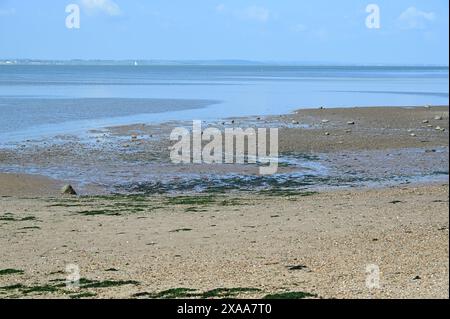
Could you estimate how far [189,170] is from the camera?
2712cm

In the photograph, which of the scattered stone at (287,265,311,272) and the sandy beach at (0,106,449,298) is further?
the scattered stone at (287,265,311,272)

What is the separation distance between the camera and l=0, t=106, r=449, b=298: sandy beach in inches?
434

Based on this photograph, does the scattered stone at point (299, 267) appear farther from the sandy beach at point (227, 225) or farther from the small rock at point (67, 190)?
the small rock at point (67, 190)

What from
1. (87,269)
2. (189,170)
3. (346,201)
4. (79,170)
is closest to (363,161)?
(189,170)

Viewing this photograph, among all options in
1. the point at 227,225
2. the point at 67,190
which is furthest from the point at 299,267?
the point at 67,190

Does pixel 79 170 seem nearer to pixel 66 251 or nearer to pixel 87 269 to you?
pixel 66 251

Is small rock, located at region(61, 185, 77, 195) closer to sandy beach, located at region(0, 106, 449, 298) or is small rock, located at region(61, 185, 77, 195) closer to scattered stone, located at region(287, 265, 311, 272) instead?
sandy beach, located at region(0, 106, 449, 298)

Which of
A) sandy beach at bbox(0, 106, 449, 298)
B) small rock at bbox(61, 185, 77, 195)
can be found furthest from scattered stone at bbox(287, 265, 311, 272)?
small rock at bbox(61, 185, 77, 195)

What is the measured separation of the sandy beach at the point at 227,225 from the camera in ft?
36.2

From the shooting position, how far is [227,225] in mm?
16641

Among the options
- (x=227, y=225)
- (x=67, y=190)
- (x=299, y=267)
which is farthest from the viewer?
(x=67, y=190)

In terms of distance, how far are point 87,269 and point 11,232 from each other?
439cm

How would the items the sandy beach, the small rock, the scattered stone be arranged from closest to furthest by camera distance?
the sandy beach < the scattered stone < the small rock

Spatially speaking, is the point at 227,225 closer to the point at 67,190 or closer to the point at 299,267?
the point at 299,267
